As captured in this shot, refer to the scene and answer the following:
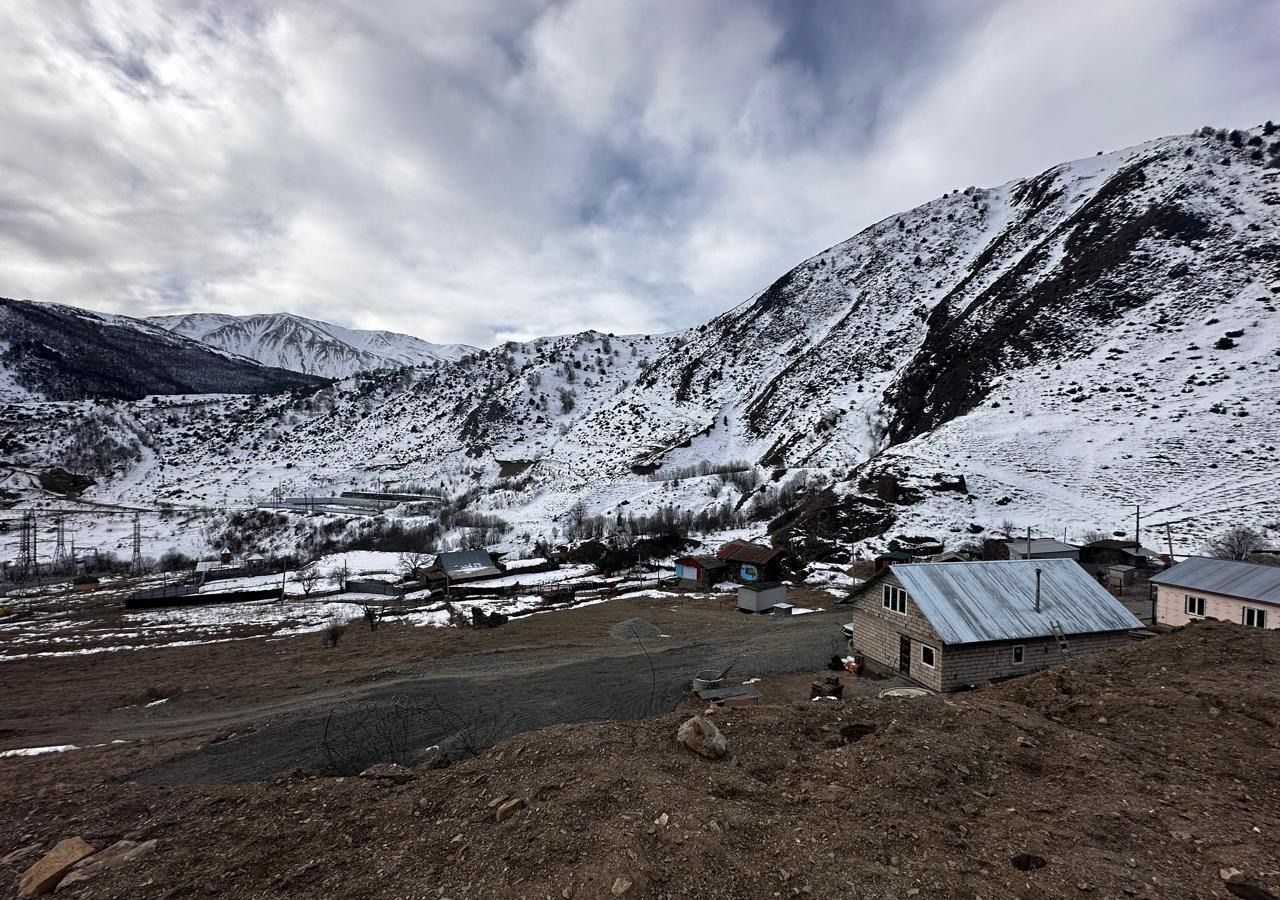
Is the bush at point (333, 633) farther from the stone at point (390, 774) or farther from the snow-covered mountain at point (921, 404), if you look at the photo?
the snow-covered mountain at point (921, 404)

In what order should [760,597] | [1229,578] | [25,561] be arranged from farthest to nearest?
[25,561] < [760,597] < [1229,578]

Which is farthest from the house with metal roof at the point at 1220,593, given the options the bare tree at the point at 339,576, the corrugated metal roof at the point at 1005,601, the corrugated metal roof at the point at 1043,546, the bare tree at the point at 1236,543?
the bare tree at the point at 339,576

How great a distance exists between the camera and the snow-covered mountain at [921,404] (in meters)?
51.6

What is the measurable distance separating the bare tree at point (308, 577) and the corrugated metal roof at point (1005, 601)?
55.2 metres

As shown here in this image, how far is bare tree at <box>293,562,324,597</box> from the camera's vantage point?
54250mm

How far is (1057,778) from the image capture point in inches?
317

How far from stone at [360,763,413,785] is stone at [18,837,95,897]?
12.3 ft

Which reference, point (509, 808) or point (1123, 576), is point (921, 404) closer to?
point (1123, 576)

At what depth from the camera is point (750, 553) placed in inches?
1955

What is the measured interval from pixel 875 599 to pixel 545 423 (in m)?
124

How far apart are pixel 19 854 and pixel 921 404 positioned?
86326mm

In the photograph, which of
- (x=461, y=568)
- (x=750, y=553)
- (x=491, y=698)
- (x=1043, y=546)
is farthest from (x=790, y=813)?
(x=461, y=568)

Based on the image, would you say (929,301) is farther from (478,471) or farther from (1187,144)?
(478,471)

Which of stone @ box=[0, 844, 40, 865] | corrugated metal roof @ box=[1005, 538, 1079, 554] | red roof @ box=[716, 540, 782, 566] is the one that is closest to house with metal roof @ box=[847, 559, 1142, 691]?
corrugated metal roof @ box=[1005, 538, 1079, 554]
